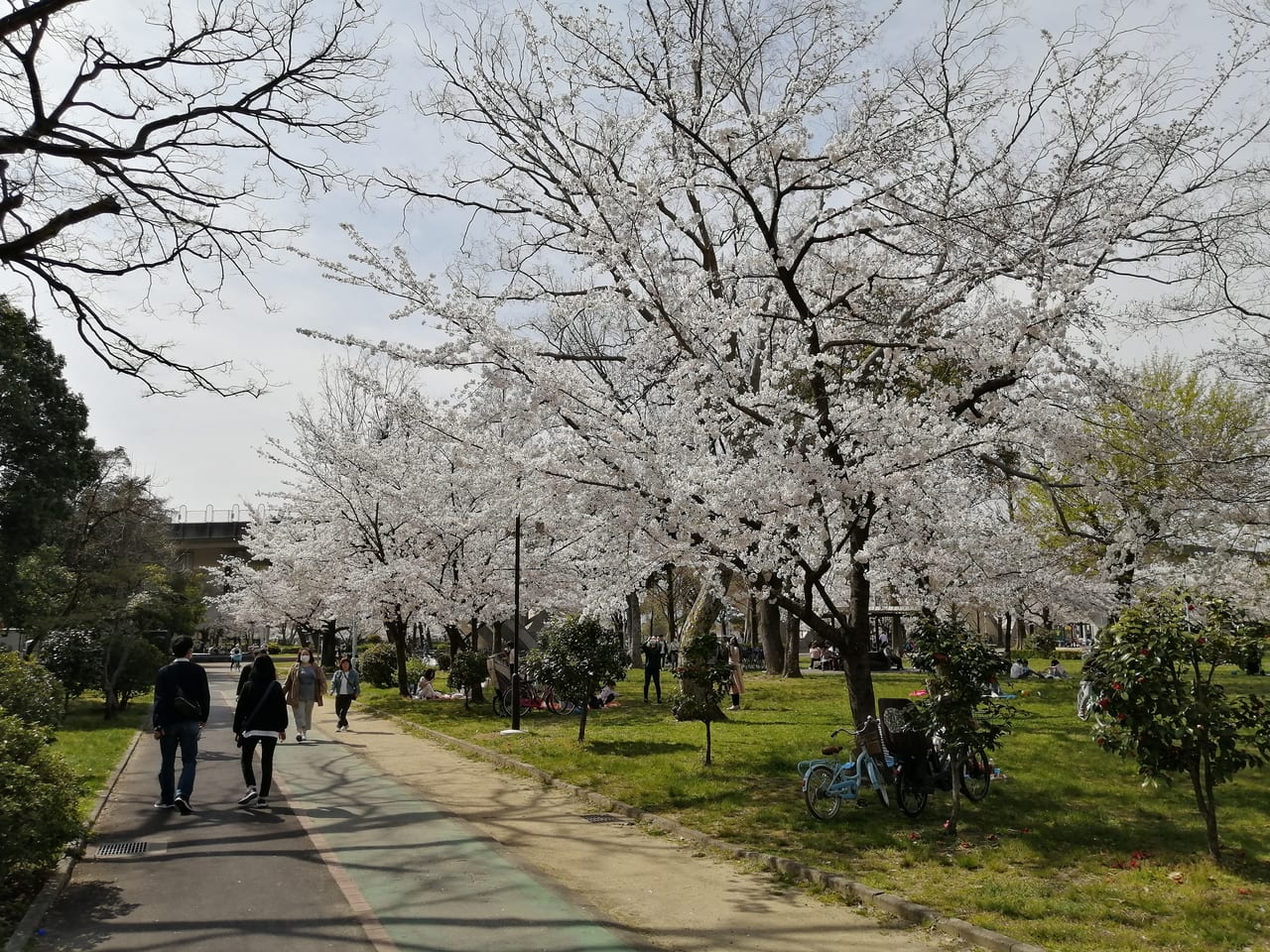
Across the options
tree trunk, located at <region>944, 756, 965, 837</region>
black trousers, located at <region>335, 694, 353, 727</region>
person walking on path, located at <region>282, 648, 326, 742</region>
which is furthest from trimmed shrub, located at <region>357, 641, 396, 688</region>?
tree trunk, located at <region>944, 756, 965, 837</region>

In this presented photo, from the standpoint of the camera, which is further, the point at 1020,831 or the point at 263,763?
the point at 263,763

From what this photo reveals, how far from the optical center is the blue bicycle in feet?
27.9

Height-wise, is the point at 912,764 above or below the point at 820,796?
above

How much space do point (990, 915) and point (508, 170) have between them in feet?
36.4

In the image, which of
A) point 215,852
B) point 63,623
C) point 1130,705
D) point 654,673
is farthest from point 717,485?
point 63,623

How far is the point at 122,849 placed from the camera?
7.38 metres

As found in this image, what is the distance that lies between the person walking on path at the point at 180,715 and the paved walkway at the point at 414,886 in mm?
294

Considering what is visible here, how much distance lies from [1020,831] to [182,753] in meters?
8.24

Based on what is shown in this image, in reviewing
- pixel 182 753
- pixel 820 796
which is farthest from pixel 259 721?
pixel 820 796

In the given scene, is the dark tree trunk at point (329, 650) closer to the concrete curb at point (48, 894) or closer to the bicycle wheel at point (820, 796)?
the concrete curb at point (48, 894)

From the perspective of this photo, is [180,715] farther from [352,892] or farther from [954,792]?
[954,792]

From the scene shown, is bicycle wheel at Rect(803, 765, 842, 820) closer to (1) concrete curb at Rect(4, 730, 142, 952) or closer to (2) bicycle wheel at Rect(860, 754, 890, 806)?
(2) bicycle wheel at Rect(860, 754, 890, 806)

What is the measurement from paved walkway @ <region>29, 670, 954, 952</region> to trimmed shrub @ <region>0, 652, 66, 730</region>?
4.43 ft

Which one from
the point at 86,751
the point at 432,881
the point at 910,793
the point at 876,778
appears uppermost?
the point at 86,751
